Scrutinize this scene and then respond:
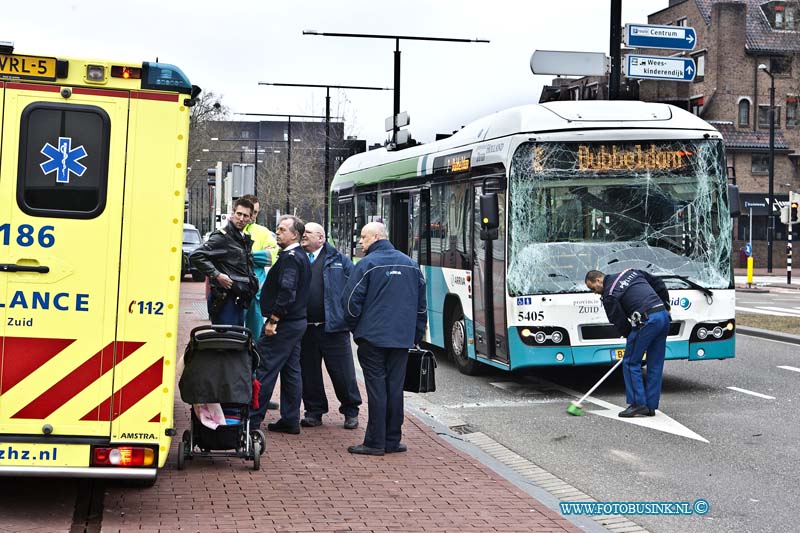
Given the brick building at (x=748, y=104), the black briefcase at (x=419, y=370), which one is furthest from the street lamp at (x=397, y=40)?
the brick building at (x=748, y=104)

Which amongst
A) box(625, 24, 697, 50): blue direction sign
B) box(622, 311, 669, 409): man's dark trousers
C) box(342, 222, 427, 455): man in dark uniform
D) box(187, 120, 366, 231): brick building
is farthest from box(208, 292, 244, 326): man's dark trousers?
box(187, 120, 366, 231): brick building

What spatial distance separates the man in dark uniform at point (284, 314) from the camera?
28.4ft

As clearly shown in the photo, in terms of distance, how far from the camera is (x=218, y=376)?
24.2 feet

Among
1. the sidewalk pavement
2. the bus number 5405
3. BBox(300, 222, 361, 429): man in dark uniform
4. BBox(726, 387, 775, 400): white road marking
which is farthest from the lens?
BBox(726, 387, 775, 400): white road marking

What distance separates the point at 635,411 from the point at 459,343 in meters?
3.48

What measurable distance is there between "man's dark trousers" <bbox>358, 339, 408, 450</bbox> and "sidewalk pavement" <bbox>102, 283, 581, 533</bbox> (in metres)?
0.18

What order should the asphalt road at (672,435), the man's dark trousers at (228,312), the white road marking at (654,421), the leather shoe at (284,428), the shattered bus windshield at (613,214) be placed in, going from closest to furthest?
1. the asphalt road at (672,435)
2. the man's dark trousers at (228,312)
3. the leather shoe at (284,428)
4. the white road marking at (654,421)
5. the shattered bus windshield at (613,214)

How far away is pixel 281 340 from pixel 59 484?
2204 mm

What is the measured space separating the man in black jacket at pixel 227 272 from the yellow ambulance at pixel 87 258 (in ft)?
8.03

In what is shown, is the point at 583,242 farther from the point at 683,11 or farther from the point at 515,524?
the point at 683,11

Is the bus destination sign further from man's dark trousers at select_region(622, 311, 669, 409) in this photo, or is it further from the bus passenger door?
man's dark trousers at select_region(622, 311, 669, 409)

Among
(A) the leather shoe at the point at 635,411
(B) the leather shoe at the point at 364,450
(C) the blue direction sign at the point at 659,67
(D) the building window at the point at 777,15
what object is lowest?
(B) the leather shoe at the point at 364,450

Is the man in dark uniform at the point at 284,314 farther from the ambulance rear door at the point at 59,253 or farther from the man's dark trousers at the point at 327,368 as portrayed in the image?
the ambulance rear door at the point at 59,253

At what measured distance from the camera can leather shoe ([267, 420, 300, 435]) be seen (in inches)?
367
